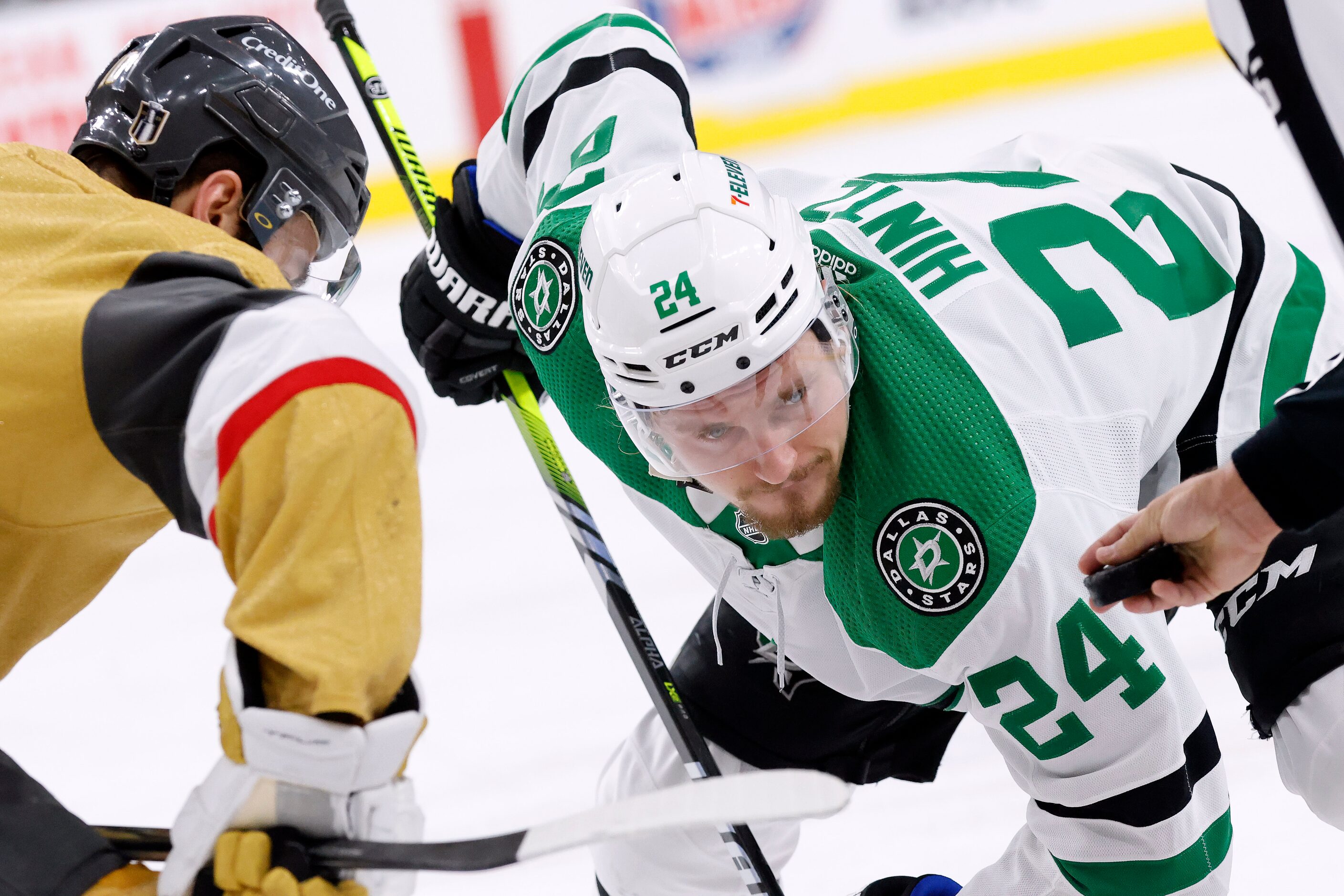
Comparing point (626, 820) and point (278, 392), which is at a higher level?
point (278, 392)

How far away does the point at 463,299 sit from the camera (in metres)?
2.38

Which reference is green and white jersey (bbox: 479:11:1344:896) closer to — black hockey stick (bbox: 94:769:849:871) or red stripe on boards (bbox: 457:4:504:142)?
black hockey stick (bbox: 94:769:849:871)

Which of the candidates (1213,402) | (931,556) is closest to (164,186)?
(931,556)

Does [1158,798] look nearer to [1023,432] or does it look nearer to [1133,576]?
[1133,576]

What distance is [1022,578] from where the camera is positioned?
1548mm

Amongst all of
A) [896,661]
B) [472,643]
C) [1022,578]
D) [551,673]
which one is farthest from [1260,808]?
[472,643]

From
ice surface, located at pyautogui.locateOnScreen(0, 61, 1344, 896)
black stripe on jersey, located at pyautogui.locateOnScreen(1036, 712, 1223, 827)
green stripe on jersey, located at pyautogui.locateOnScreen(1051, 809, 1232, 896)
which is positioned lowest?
ice surface, located at pyautogui.locateOnScreen(0, 61, 1344, 896)

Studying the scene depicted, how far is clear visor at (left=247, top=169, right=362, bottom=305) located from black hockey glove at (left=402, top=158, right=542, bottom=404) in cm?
32

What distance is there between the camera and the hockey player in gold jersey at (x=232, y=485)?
1043 mm

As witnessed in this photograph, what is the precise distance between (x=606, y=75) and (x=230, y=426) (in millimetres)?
1285

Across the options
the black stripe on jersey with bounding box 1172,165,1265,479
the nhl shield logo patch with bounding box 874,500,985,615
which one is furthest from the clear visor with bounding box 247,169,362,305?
the black stripe on jersey with bounding box 1172,165,1265,479

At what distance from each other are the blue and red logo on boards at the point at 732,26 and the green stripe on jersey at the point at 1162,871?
380cm

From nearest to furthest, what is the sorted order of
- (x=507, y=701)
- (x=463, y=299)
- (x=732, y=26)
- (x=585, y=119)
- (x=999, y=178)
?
(x=999, y=178) < (x=585, y=119) < (x=463, y=299) < (x=507, y=701) < (x=732, y=26)

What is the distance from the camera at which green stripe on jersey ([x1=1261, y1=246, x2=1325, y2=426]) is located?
1835 mm
